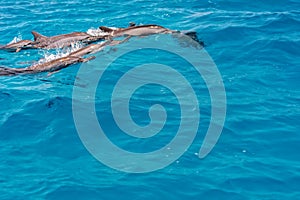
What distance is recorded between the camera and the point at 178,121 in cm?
1002

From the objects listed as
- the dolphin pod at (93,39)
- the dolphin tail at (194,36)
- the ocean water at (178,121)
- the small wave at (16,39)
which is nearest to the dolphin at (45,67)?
the ocean water at (178,121)

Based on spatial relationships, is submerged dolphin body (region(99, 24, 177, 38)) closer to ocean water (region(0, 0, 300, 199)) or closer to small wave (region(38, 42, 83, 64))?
ocean water (region(0, 0, 300, 199))

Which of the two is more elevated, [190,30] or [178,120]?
[190,30]

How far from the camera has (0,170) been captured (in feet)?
27.5

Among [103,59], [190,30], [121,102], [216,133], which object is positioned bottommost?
[216,133]

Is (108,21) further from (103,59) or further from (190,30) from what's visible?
(103,59)

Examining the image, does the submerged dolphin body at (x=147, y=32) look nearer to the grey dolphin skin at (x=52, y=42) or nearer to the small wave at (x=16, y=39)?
the grey dolphin skin at (x=52, y=42)

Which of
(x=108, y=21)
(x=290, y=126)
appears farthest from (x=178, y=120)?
(x=108, y=21)

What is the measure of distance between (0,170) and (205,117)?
4223mm

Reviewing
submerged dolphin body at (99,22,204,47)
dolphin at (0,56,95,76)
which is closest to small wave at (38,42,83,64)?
dolphin at (0,56,95,76)

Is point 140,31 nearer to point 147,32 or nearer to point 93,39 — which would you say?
point 147,32

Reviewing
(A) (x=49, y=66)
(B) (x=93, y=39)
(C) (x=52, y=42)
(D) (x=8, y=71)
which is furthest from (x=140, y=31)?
(D) (x=8, y=71)

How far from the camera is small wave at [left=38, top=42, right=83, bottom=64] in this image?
44.8 ft

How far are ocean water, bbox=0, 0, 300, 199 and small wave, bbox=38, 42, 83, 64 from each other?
1.18 ft
